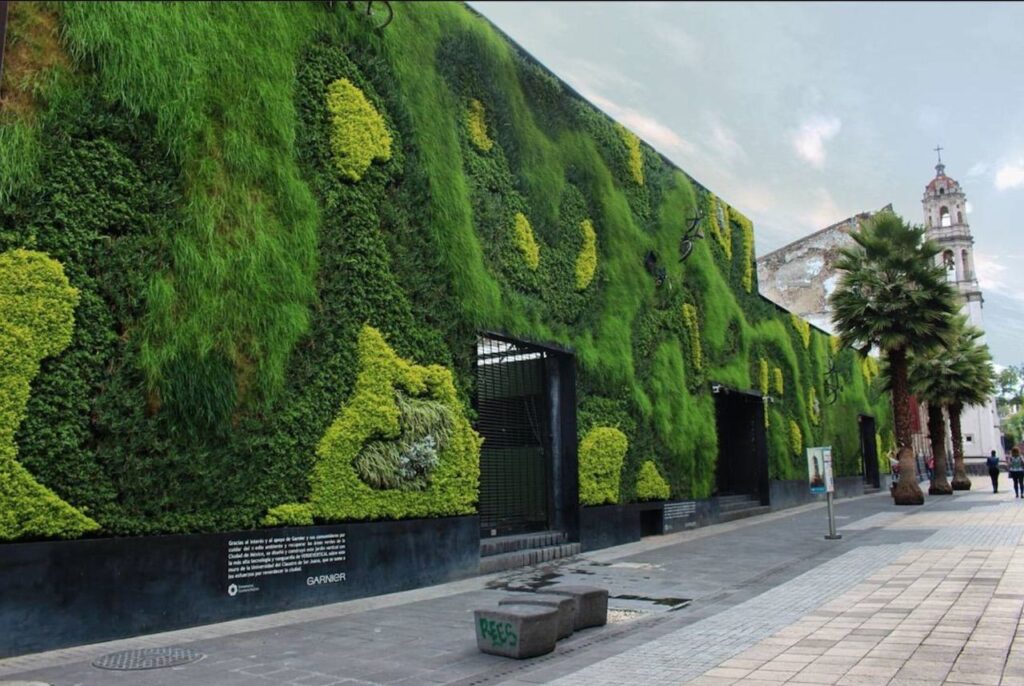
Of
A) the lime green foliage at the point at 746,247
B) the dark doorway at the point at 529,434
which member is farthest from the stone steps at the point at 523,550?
the lime green foliage at the point at 746,247

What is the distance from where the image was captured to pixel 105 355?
828 centimetres

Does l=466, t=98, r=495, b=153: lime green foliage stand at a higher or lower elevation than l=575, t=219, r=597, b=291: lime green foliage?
higher

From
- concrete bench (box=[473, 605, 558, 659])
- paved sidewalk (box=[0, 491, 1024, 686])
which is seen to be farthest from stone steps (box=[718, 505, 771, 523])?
concrete bench (box=[473, 605, 558, 659])

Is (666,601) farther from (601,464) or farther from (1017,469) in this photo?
(1017,469)

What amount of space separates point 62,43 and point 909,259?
25.8 meters

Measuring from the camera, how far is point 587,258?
1731cm

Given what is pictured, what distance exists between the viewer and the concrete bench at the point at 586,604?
322 inches

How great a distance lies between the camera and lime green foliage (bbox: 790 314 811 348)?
32.0m

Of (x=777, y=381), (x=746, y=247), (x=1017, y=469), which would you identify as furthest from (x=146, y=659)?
(x=1017, y=469)

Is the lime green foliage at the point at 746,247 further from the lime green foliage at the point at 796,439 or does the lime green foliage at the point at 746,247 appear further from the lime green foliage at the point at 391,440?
the lime green foliage at the point at 391,440

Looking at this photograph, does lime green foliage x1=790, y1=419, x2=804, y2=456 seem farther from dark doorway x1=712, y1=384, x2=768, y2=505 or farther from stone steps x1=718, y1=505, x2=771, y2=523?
stone steps x1=718, y1=505, x2=771, y2=523

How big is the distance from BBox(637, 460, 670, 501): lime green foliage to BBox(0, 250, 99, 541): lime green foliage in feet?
41.5

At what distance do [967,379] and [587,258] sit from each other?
25.5 m

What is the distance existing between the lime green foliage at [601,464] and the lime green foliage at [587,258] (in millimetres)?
3243
